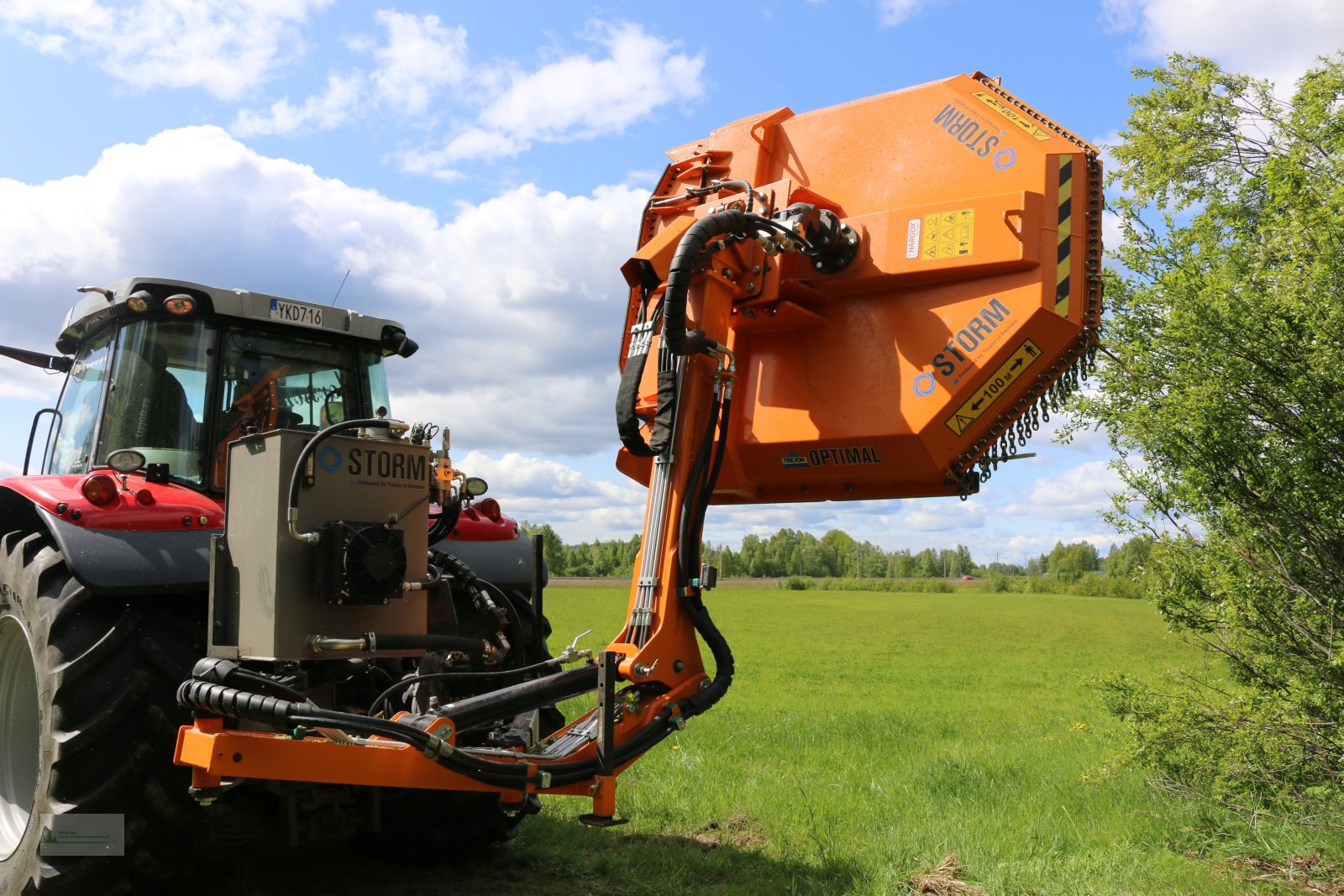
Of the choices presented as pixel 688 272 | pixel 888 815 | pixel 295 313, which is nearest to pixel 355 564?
pixel 688 272

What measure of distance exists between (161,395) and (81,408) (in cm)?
71

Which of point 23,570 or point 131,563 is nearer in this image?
point 131,563

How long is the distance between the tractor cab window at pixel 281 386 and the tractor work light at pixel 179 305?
250 millimetres

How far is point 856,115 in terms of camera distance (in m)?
4.43

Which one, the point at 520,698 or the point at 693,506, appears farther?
the point at 693,506

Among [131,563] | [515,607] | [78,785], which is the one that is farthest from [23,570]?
[515,607]

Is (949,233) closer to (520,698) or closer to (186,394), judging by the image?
(520,698)

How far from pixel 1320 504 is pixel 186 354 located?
562cm

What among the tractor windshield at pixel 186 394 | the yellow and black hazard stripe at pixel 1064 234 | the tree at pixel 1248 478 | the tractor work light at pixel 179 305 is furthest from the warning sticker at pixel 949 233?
the tractor work light at pixel 179 305

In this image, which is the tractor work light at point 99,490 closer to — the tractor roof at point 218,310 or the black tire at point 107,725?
the black tire at point 107,725

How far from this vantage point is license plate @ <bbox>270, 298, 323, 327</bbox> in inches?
199

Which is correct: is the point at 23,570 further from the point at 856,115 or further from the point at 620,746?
the point at 856,115

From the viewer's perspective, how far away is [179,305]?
4.74m

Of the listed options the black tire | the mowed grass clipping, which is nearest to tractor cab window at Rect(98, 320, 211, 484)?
the black tire
